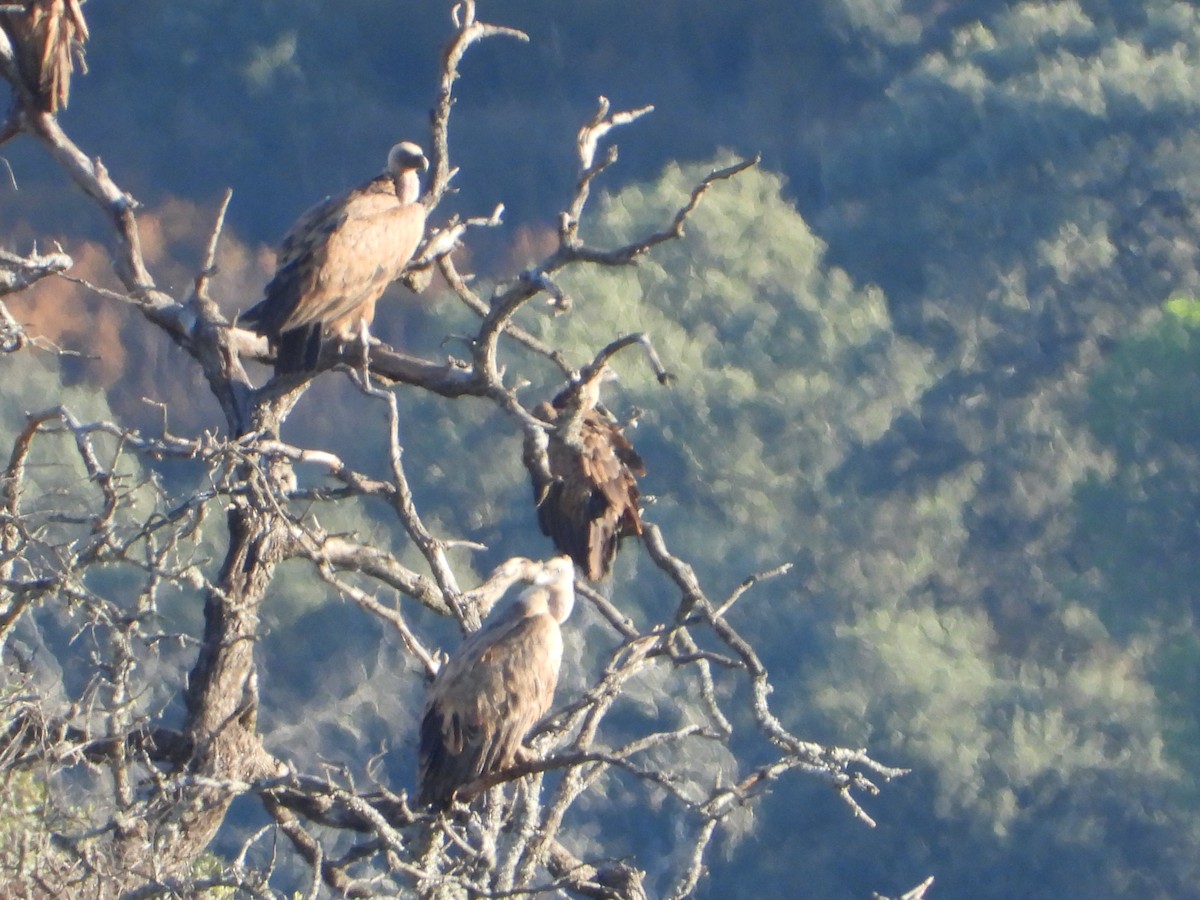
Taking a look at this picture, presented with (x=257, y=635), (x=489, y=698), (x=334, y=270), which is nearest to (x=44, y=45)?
(x=334, y=270)

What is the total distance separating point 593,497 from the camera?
20.4ft

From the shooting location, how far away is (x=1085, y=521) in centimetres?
1784

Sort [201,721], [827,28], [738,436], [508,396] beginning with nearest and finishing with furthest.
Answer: [508,396] < [201,721] < [738,436] < [827,28]

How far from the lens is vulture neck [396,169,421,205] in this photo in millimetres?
5969

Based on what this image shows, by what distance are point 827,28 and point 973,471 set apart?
683cm

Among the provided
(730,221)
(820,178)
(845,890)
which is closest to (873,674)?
(845,890)

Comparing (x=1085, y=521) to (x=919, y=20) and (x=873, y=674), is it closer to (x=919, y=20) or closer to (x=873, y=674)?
(x=873, y=674)

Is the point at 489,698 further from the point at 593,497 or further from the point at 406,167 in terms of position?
the point at 406,167

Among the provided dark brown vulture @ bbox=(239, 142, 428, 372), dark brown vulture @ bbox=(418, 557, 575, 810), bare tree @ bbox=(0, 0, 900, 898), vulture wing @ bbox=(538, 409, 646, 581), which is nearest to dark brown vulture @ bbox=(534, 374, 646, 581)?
vulture wing @ bbox=(538, 409, 646, 581)

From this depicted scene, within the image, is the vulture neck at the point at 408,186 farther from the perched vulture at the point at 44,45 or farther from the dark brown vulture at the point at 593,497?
the perched vulture at the point at 44,45

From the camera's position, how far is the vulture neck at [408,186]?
5.97 m

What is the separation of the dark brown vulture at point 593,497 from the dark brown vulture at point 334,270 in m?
0.75

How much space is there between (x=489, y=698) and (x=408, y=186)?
1.96 meters

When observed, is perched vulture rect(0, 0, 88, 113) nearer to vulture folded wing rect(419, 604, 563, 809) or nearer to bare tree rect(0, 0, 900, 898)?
bare tree rect(0, 0, 900, 898)
